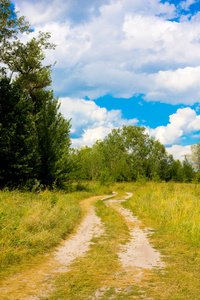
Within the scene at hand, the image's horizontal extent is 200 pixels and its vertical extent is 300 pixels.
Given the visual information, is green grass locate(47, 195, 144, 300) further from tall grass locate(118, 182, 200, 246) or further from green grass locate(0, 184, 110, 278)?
tall grass locate(118, 182, 200, 246)

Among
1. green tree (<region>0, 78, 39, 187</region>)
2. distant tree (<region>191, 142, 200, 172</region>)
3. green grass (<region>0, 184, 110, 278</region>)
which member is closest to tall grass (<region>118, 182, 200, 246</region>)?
green grass (<region>0, 184, 110, 278</region>)

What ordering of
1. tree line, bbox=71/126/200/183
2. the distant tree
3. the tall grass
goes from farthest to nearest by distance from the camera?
the distant tree
tree line, bbox=71/126/200/183
the tall grass

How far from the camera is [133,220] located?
11750 millimetres

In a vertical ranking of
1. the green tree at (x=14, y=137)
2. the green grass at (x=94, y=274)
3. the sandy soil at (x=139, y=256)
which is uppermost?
the green tree at (x=14, y=137)

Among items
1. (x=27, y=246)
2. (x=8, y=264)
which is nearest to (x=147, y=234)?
(x=27, y=246)

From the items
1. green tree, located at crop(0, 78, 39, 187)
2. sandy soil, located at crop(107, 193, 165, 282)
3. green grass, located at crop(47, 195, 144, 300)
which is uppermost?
green tree, located at crop(0, 78, 39, 187)

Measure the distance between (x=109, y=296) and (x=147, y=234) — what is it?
215 inches

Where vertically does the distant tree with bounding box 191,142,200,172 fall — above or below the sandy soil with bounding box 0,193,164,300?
above

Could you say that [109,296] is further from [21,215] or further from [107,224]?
[107,224]

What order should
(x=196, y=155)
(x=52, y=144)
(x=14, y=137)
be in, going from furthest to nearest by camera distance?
(x=196, y=155)
(x=52, y=144)
(x=14, y=137)

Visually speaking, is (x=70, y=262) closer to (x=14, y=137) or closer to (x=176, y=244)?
(x=176, y=244)

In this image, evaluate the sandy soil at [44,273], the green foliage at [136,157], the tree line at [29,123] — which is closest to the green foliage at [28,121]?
the tree line at [29,123]

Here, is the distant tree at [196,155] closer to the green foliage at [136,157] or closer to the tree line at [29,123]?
the green foliage at [136,157]

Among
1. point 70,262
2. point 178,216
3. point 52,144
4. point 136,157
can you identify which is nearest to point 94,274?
point 70,262
